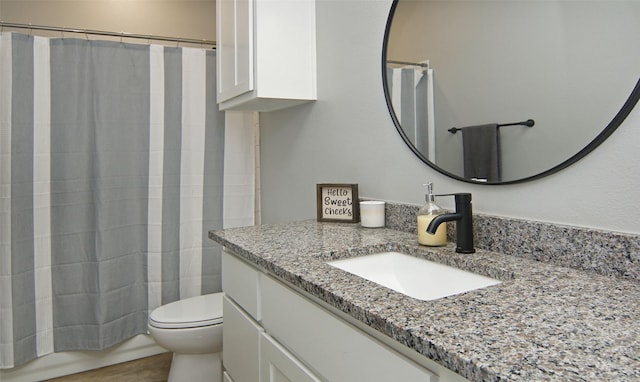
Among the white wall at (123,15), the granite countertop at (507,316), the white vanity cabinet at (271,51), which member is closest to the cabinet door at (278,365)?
the granite countertop at (507,316)

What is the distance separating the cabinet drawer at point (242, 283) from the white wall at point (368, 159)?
1.82 feet

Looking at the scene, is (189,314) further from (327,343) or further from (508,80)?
(508,80)

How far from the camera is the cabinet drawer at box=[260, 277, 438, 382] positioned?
66cm

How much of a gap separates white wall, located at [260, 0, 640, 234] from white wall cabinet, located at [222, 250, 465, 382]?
22.1 inches

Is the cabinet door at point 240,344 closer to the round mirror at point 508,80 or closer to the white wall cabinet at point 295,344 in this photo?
the white wall cabinet at point 295,344

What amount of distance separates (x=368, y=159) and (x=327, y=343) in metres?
0.88

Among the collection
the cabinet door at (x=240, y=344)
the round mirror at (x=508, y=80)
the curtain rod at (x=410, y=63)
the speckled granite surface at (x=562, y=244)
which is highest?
the curtain rod at (x=410, y=63)

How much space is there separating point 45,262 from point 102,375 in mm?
673

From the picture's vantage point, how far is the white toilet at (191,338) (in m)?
1.87

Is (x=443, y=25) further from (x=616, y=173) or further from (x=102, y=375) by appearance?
(x=102, y=375)

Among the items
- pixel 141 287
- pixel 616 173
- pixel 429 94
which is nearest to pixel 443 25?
pixel 429 94

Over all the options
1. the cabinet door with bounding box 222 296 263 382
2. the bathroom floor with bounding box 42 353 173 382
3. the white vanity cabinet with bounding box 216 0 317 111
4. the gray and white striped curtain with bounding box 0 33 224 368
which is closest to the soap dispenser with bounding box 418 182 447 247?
the cabinet door with bounding box 222 296 263 382

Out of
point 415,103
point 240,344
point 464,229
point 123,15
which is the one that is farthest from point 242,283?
point 123,15

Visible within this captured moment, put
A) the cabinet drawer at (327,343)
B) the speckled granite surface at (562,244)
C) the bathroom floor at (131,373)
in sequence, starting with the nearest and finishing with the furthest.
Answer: the cabinet drawer at (327,343)
the speckled granite surface at (562,244)
the bathroom floor at (131,373)
